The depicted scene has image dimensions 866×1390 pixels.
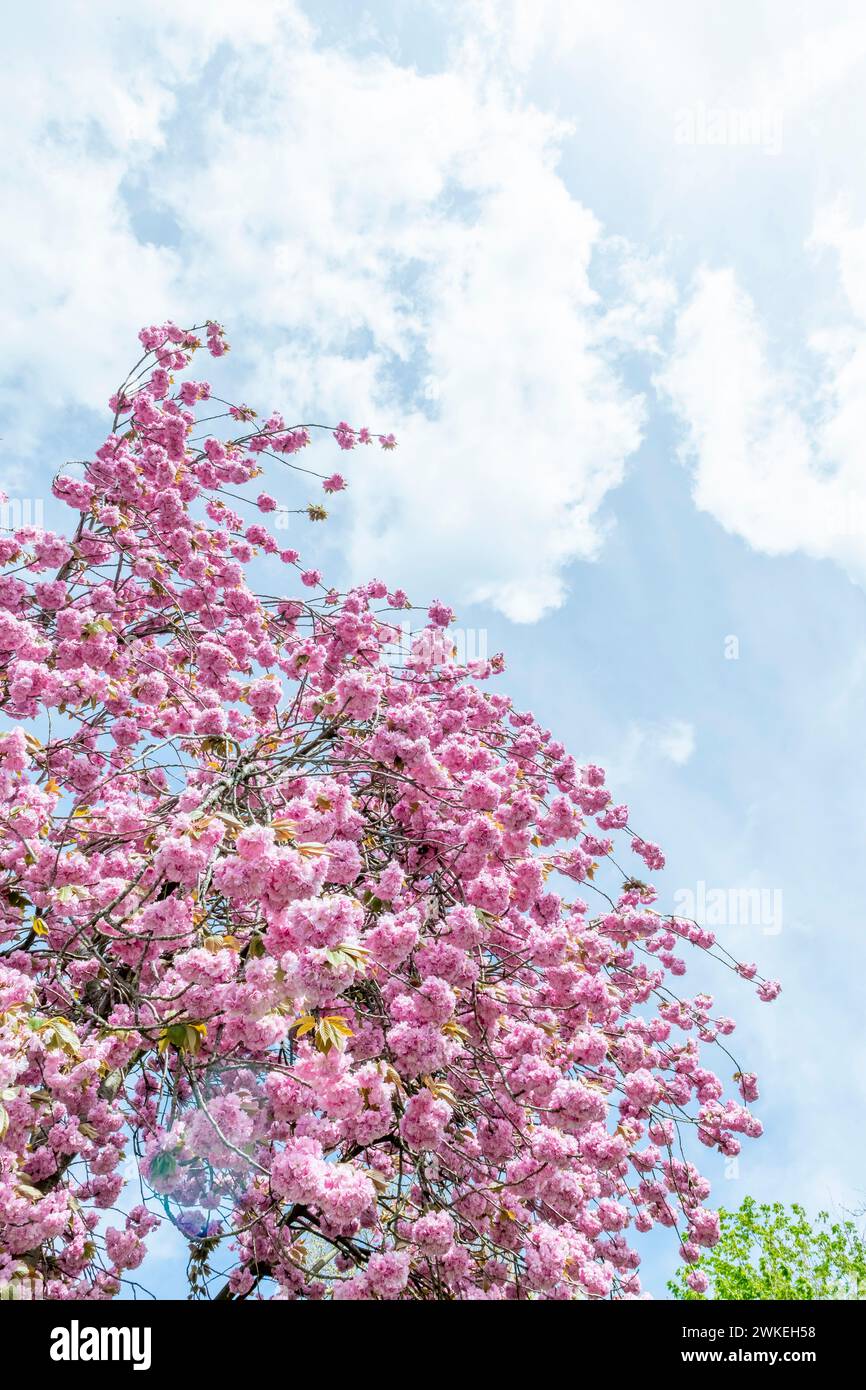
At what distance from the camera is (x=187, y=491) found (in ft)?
22.3

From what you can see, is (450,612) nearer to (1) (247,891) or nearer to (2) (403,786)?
(2) (403,786)

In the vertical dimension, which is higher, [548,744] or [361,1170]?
[548,744]

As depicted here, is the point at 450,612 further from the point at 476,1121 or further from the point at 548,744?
the point at 476,1121

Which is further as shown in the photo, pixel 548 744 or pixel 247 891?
pixel 548 744

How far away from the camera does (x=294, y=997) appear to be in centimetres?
264

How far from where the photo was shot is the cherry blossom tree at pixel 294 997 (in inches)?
115

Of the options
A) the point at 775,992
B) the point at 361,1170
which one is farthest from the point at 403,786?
the point at 775,992

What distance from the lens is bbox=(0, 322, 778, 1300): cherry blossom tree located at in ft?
9.57

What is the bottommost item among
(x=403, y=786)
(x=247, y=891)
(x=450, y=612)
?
(x=247, y=891)

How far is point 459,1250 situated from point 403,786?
7.37 ft
